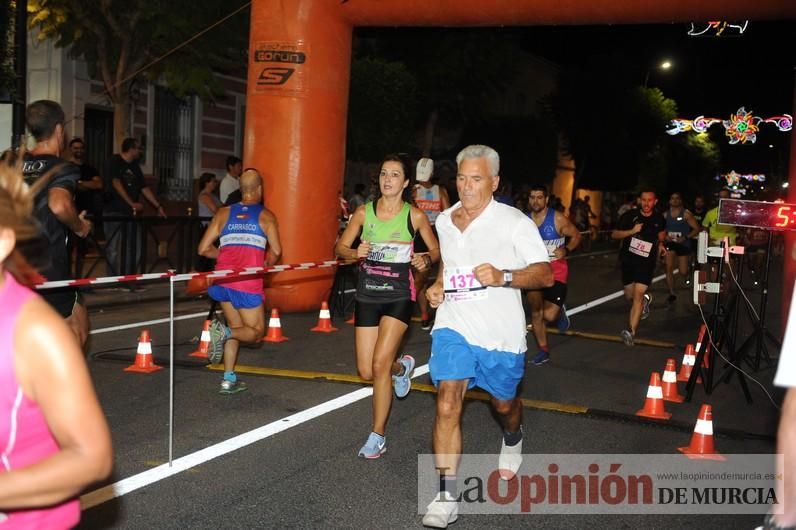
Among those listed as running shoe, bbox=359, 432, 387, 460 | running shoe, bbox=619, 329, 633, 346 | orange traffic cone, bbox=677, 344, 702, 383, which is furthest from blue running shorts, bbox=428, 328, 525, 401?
running shoe, bbox=619, 329, 633, 346

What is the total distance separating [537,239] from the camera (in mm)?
5066

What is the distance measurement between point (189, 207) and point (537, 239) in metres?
18.5

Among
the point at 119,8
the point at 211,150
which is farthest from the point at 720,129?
the point at 119,8

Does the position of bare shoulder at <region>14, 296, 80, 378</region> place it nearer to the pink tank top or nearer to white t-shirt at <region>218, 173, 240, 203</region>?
the pink tank top

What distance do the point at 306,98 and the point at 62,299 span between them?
7.19 m

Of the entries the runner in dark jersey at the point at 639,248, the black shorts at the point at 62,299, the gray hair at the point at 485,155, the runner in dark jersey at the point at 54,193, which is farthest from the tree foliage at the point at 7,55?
the gray hair at the point at 485,155

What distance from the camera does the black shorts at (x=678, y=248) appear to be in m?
17.1

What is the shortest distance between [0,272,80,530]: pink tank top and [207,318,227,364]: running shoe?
5.19 m

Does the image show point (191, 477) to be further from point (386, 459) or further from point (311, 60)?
point (311, 60)

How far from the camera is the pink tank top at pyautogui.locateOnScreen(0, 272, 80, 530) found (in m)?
1.86

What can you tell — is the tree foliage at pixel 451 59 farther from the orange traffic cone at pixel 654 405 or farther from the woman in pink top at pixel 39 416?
the woman in pink top at pixel 39 416

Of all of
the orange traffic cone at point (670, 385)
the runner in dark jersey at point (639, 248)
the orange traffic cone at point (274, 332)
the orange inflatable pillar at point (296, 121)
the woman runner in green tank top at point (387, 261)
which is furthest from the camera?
the orange inflatable pillar at point (296, 121)

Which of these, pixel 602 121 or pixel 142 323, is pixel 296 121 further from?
pixel 602 121

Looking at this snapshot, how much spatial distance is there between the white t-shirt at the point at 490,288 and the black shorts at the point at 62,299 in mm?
2356
